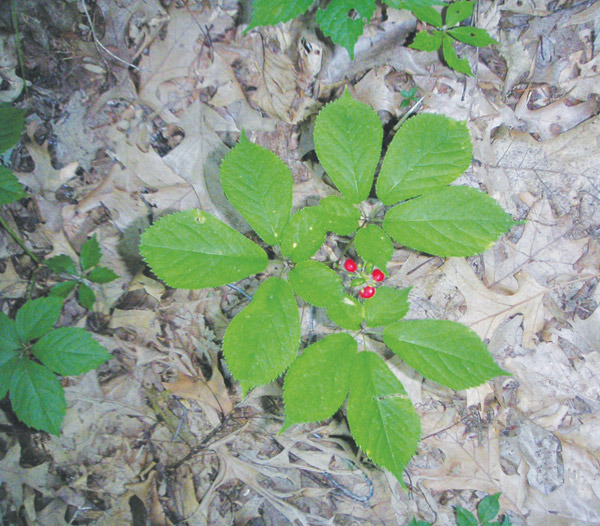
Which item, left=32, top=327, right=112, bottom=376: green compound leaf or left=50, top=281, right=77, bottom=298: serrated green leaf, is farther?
left=50, top=281, right=77, bottom=298: serrated green leaf

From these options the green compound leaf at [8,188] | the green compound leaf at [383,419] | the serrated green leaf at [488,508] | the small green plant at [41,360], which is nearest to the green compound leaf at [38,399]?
the small green plant at [41,360]

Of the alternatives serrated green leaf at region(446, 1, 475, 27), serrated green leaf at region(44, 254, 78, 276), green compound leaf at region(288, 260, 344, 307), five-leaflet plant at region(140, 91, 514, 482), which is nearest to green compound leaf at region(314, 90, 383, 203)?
five-leaflet plant at region(140, 91, 514, 482)

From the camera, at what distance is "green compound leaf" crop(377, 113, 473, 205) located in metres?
1.53

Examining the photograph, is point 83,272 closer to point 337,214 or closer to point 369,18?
point 337,214

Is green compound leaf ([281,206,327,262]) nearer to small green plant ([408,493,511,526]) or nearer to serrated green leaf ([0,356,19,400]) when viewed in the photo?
serrated green leaf ([0,356,19,400])

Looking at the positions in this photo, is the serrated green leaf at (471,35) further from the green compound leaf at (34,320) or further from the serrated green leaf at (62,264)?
the green compound leaf at (34,320)

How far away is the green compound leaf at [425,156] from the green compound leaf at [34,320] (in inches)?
69.1

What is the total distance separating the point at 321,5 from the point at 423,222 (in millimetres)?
1499

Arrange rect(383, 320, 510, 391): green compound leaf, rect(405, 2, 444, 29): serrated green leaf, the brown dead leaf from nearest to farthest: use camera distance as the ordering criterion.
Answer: rect(383, 320, 510, 391): green compound leaf, rect(405, 2, 444, 29): serrated green leaf, the brown dead leaf

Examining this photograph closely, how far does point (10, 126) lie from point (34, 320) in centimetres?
103

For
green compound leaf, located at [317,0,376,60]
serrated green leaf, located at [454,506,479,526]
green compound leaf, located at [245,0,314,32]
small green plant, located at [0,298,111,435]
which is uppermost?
green compound leaf, located at [245,0,314,32]

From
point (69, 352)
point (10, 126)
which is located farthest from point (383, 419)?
point (10, 126)

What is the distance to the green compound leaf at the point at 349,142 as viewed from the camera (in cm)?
154

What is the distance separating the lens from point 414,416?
142cm
